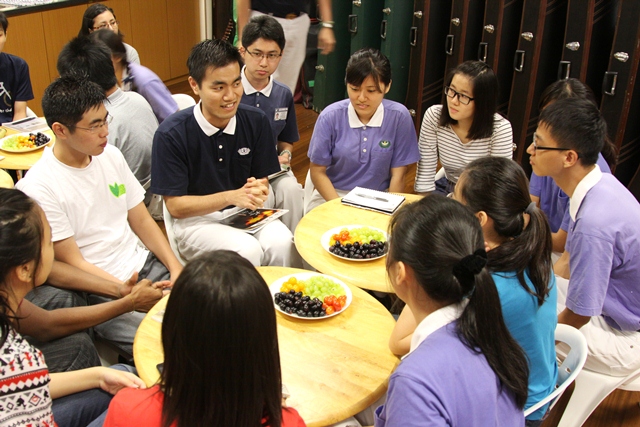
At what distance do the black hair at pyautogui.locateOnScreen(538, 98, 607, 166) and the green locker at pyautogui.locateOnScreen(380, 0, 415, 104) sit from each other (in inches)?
113

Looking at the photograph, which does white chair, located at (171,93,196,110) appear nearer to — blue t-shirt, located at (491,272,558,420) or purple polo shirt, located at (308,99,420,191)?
purple polo shirt, located at (308,99,420,191)

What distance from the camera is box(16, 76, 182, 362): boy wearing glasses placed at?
82.9 inches

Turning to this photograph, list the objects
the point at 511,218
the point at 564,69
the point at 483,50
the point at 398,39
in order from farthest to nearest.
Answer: the point at 398,39 → the point at 483,50 → the point at 564,69 → the point at 511,218

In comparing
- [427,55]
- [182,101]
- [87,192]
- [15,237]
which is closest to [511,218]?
[15,237]

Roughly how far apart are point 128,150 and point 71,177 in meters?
0.84

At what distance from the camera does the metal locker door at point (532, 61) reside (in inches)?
154

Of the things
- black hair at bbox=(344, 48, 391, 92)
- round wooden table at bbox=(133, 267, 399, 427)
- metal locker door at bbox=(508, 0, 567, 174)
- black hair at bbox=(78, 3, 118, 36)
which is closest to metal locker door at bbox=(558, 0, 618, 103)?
metal locker door at bbox=(508, 0, 567, 174)

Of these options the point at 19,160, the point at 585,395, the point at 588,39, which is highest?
the point at 588,39

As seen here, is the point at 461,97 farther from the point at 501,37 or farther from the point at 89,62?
the point at 89,62

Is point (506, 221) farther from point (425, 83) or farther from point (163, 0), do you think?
point (163, 0)

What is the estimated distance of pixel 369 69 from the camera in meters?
2.81

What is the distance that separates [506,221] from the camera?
1.63 meters

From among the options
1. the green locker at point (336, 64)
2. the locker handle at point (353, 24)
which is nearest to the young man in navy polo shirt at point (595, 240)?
the locker handle at point (353, 24)

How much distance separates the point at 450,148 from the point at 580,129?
3.33 feet
